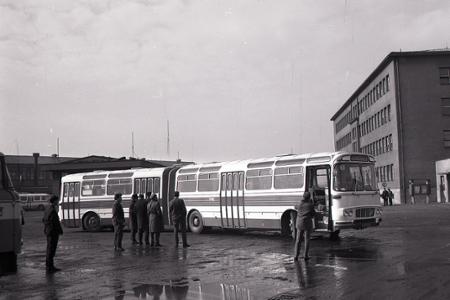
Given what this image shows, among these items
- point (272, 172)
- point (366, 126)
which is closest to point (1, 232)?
point (272, 172)

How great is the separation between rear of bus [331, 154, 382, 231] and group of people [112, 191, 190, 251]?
4.98 metres

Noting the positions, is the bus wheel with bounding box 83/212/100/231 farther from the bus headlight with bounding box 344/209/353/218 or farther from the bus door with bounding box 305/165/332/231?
the bus headlight with bounding box 344/209/353/218

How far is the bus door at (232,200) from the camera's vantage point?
2197cm

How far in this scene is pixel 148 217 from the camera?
61.5 feet

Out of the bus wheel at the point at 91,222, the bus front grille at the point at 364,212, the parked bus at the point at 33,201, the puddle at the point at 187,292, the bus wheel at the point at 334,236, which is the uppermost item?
the parked bus at the point at 33,201

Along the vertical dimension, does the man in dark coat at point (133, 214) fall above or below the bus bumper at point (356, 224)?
above

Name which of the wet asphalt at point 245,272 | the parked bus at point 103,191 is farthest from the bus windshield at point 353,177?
the parked bus at point 103,191

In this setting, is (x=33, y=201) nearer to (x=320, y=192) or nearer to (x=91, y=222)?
(x=91, y=222)

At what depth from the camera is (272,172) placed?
68.5 feet

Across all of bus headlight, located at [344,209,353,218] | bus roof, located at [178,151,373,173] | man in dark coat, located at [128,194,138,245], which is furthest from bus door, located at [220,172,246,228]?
bus headlight, located at [344,209,353,218]

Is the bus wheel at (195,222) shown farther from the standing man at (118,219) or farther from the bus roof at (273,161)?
the standing man at (118,219)

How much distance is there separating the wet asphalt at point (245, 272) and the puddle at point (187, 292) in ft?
0.05

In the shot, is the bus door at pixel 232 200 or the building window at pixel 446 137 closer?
the bus door at pixel 232 200

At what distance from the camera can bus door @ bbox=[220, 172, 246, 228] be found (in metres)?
22.0
